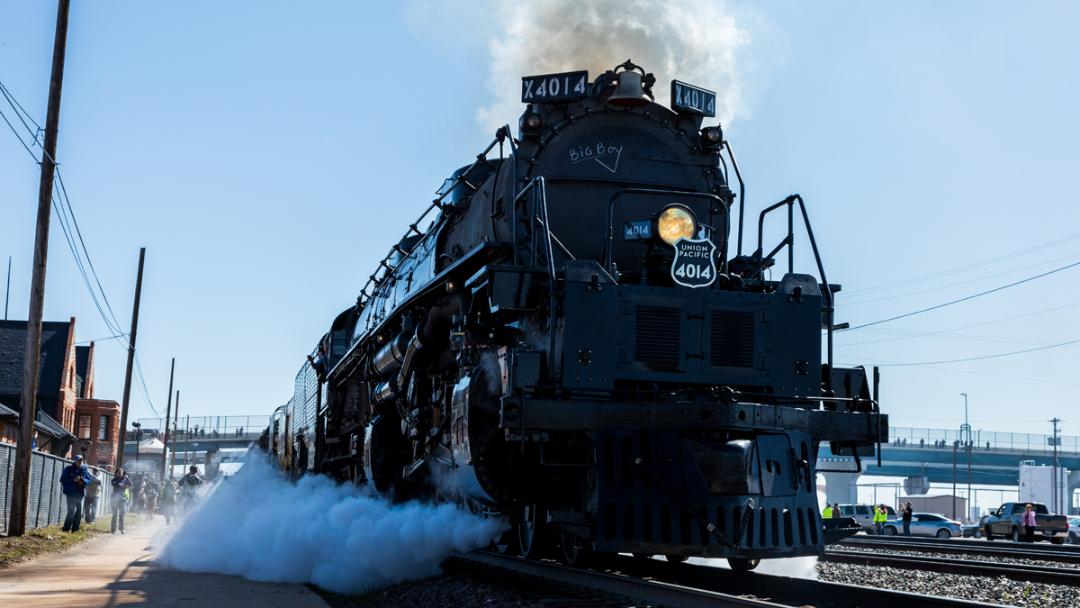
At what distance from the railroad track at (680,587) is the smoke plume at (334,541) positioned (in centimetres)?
53

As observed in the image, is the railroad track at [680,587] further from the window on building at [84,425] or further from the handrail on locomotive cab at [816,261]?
the window on building at [84,425]

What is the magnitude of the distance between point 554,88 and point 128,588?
A: 6355mm

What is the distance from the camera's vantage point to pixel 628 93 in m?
10.7

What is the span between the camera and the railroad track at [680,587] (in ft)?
26.3

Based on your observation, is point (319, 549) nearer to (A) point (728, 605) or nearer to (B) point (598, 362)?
(B) point (598, 362)

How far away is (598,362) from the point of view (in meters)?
9.34

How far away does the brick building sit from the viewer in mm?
48375

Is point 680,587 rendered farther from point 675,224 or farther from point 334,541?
point 334,541

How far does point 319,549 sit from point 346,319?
6.32m

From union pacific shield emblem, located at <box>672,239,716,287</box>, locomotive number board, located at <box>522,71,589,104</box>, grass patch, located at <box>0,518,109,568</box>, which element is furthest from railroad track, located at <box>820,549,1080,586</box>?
grass patch, located at <box>0,518,109,568</box>

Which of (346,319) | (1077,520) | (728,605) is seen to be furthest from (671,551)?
(1077,520)

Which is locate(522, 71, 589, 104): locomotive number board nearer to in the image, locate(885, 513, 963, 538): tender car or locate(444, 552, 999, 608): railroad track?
locate(444, 552, 999, 608): railroad track

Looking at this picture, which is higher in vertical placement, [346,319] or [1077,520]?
[346,319]

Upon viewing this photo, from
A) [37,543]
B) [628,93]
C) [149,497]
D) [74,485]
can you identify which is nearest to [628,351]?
[628,93]
